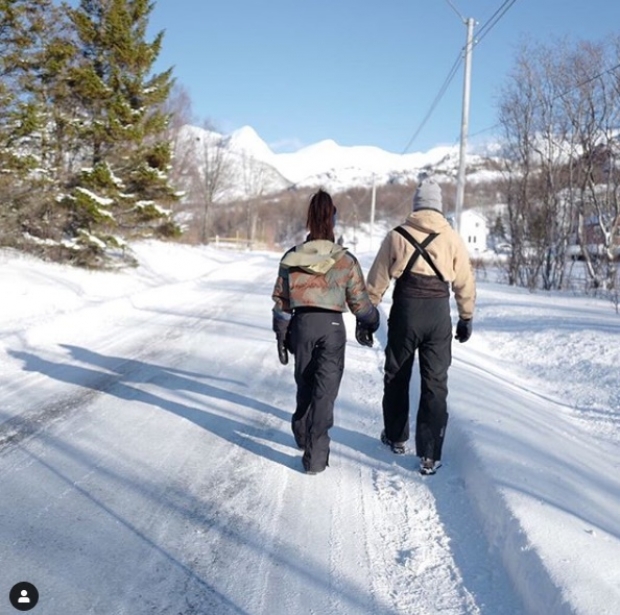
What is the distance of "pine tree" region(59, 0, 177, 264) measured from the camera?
54.7 feet

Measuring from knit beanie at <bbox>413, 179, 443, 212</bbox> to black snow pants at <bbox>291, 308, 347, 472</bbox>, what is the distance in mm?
1045

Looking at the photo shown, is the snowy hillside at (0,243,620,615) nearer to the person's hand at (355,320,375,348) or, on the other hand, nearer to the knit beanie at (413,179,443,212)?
the person's hand at (355,320,375,348)

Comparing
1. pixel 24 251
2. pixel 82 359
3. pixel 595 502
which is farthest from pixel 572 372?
pixel 24 251

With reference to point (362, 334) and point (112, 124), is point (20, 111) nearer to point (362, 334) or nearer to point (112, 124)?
point (112, 124)

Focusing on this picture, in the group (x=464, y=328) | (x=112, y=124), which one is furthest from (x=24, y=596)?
(x=112, y=124)

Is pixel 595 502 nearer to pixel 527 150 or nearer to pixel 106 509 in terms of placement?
pixel 106 509

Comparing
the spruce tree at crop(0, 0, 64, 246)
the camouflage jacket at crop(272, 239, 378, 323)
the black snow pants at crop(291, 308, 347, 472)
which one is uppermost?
the spruce tree at crop(0, 0, 64, 246)

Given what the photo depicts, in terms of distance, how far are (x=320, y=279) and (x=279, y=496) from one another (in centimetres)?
149

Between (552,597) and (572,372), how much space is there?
593cm

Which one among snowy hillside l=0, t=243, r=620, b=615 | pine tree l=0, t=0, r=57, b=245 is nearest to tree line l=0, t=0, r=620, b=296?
pine tree l=0, t=0, r=57, b=245

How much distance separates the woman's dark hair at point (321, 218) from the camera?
4.19m

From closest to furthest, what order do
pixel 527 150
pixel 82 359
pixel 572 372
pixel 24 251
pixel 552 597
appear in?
pixel 552 597, pixel 82 359, pixel 572 372, pixel 24 251, pixel 527 150

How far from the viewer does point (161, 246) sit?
29938 mm

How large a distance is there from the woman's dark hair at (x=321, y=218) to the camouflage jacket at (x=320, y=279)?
0.26ft
